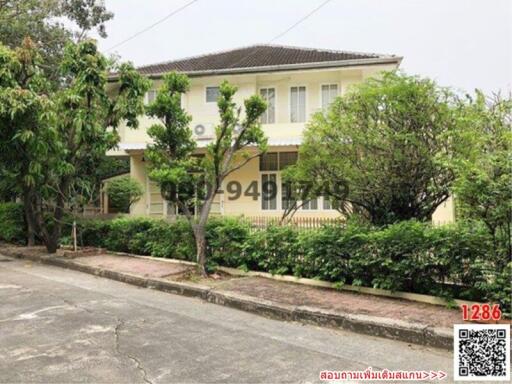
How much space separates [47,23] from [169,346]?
1962 centimetres

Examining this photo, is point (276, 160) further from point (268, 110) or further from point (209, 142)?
point (209, 142)

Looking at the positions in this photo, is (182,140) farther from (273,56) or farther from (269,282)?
(273,56)

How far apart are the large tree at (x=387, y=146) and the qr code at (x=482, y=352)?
2789 mm

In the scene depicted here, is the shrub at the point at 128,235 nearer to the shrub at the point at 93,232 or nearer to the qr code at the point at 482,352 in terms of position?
the shrub at the point at 93,232

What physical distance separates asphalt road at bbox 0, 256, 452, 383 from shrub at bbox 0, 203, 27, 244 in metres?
9.10

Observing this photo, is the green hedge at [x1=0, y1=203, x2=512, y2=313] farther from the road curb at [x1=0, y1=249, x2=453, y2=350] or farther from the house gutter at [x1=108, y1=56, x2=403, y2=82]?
the house gutter at [x1=108, y1=56, x2=403, y2=82]

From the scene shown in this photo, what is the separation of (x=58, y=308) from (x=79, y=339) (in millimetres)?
1835

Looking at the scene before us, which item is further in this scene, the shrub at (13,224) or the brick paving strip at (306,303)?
the shrub at (13,224)

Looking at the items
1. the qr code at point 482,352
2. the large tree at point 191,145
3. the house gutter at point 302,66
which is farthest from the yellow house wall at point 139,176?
the qr code at point 482,352

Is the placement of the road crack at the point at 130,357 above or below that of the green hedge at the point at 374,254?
below

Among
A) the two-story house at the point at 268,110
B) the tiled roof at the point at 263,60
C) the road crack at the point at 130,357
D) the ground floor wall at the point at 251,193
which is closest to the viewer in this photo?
the road crack at the point at 130,357

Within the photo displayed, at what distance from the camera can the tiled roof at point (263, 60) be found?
16.9 m

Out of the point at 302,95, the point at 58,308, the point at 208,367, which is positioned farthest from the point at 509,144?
the point at 302,95

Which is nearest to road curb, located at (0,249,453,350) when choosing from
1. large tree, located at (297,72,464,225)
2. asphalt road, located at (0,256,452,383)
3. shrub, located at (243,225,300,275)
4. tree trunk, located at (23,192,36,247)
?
asphalt road, located at (0,256,452,383)
